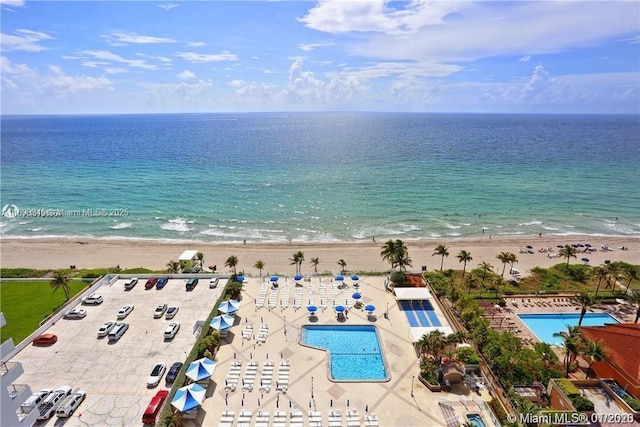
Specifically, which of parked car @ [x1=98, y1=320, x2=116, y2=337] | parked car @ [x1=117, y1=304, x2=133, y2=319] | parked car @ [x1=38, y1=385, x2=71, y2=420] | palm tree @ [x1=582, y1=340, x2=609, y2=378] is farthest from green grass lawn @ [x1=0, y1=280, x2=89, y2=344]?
palm tree @ [x1=582, y1=340, x2=609, y2=378]

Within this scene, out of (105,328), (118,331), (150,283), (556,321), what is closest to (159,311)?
(118,331)

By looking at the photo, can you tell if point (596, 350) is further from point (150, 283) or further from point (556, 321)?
point (150, 283)

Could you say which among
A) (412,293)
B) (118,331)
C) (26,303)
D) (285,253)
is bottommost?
(285,253)

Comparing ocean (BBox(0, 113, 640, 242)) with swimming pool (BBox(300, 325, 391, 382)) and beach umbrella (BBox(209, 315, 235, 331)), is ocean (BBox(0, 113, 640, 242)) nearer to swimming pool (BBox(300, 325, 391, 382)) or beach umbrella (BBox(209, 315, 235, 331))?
swimming pool (BBox(300, 325, 391, 382))

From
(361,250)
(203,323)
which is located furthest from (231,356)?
(361,250)

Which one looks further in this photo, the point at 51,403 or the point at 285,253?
the point at 285,253

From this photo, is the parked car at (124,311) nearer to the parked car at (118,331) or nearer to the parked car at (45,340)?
the parked car at (118,331)

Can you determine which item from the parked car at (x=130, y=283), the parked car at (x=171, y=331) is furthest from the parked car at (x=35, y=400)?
the parked car at (x=130, y=283)
